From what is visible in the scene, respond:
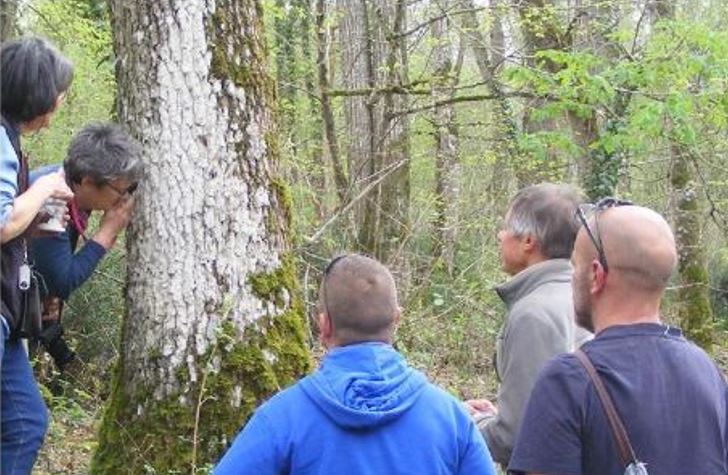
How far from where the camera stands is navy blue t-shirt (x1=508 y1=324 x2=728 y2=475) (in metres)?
2.72

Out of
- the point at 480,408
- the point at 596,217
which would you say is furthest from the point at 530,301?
the point at 596,217

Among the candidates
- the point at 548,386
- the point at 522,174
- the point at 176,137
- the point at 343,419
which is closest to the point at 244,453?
A: the point at 343,419

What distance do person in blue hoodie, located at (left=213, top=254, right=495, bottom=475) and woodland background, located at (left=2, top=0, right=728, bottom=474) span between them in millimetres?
4804

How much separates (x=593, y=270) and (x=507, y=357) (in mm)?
965

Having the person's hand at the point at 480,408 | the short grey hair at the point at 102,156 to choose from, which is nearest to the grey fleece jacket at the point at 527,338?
the person's hand at the point at 480,408

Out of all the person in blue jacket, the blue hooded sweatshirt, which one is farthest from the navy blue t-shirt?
the person in blue jacket

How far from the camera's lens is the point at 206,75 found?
5.09 meters

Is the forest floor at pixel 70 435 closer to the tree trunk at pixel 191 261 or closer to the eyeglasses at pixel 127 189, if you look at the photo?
the tree trunk at pixel 191 261

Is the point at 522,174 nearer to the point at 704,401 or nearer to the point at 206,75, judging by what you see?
the point at 206,75

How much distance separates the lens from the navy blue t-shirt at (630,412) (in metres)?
2.72

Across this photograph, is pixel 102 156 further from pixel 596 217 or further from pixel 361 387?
pixel 596 217

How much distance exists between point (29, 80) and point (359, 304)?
6.35ft

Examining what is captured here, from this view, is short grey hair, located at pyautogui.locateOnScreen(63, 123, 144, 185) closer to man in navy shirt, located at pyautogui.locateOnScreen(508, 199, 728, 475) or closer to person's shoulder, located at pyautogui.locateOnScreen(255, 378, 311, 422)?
person's shoulder, located at pyautogui.locateOnScreen(255, 378, 311, 422)

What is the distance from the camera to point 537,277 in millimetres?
3895
